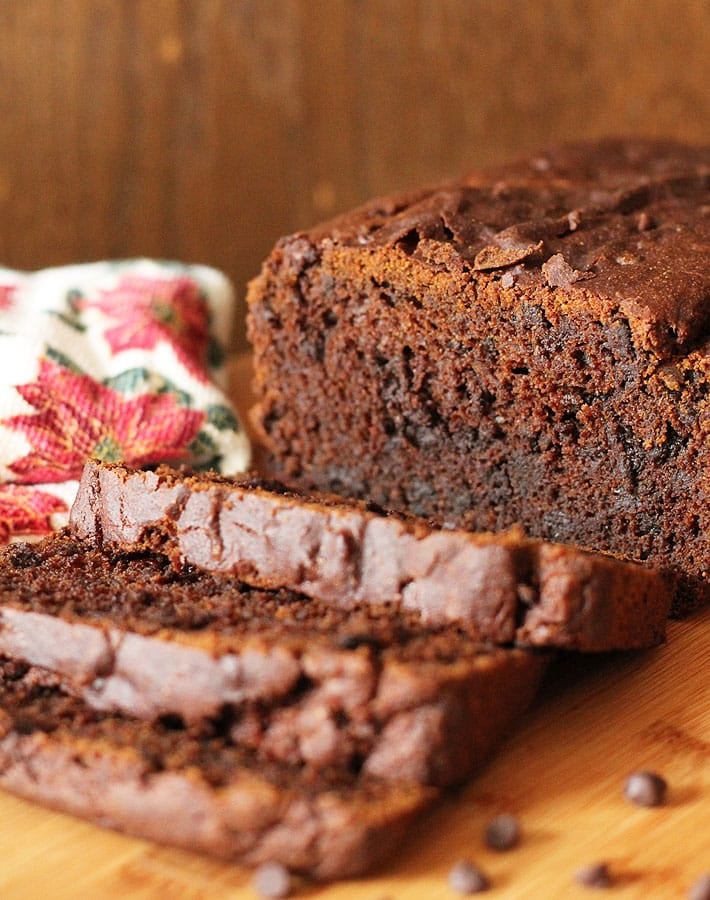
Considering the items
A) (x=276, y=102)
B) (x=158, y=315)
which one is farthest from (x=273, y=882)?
(x=276, y=102)

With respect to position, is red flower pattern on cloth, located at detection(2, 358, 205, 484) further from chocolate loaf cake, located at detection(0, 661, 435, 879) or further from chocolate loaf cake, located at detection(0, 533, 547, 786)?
chocolate loaf cake, located at detection(0, 661, 435, 879)

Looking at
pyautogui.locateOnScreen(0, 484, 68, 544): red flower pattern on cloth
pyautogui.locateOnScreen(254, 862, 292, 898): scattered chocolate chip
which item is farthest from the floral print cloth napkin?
pyautogui.locateOnScreen(254, 862, 292, 898): scattered chocolate chip

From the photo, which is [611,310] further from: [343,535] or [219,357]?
[219,357]

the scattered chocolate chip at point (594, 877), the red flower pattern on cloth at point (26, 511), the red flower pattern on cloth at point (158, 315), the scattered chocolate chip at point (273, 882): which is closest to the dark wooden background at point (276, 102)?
the red flower pattern on cloth at point (158, 315)

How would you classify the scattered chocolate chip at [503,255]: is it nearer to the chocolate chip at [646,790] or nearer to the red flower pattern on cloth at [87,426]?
the red flower pattern on cloth at [87,426]

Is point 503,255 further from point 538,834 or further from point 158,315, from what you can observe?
point 538,834

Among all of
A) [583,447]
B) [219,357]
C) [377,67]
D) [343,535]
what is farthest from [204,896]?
[377,67]
